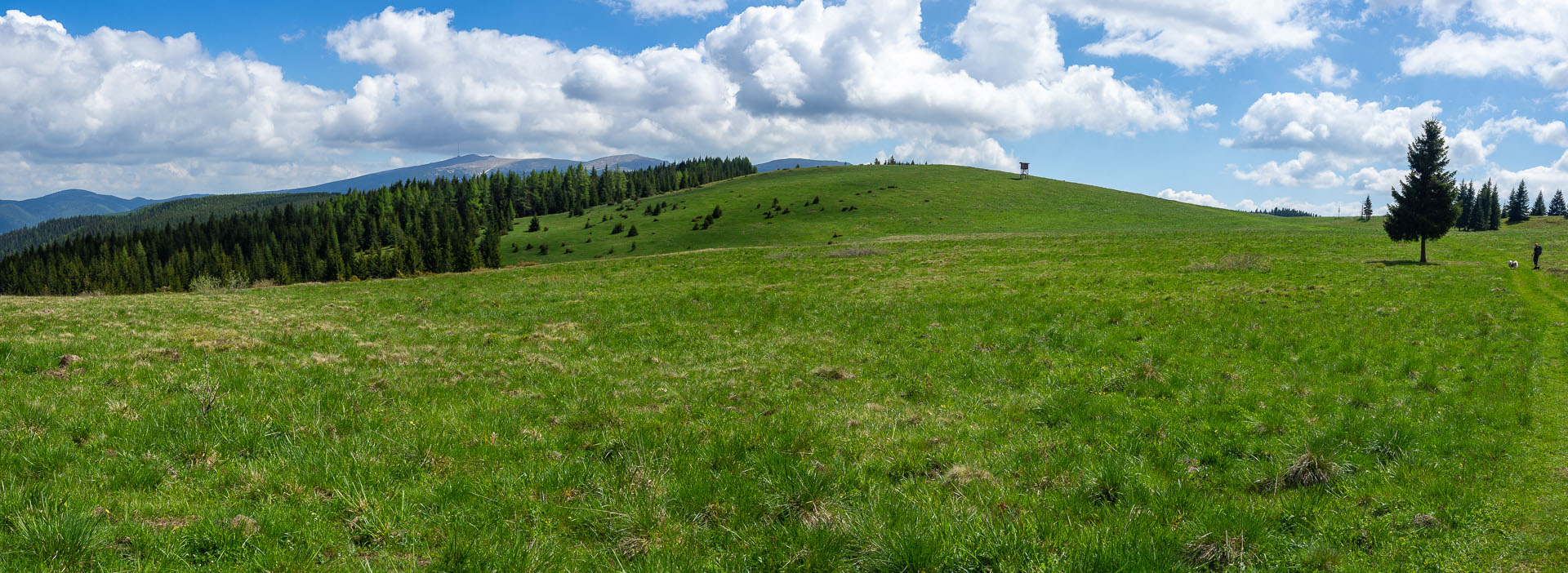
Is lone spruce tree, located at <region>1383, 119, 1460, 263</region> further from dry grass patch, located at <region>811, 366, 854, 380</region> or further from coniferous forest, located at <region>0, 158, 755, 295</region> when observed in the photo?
coniferous forest, located at <region>0, 158, 755, 295</region>

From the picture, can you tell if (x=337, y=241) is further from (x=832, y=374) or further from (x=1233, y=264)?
(x=1233, y=264)

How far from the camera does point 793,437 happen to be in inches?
360

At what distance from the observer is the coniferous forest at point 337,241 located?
415 feet

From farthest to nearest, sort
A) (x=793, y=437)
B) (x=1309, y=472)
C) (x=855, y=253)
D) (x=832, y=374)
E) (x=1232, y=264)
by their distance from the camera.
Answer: (x=855, y=253) < (x=1232, y=264) < (x=832, y=374) < (x=793, y=437) < (x=1309, y=472)

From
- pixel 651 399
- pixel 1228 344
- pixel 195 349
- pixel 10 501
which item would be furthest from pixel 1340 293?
pixel 195 349

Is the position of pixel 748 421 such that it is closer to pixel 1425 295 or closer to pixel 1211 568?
pixel 1211 568

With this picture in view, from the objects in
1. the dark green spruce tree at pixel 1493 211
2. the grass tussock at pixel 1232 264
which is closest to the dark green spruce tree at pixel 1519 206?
the dark green spruce tree at pixel 1493 211

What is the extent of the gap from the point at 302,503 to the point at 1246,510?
965 cm

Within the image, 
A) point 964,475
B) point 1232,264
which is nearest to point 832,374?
point 964,475

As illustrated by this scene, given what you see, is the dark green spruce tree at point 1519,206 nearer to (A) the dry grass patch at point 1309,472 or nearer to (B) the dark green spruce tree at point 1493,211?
(B) the dark green spruce tree at point 1493,211

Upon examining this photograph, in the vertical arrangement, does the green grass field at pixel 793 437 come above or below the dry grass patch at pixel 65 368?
below

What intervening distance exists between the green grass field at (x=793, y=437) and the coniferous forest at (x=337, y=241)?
93649mm

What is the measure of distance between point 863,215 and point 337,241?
14087 centimetres

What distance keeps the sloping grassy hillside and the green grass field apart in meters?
54.3
